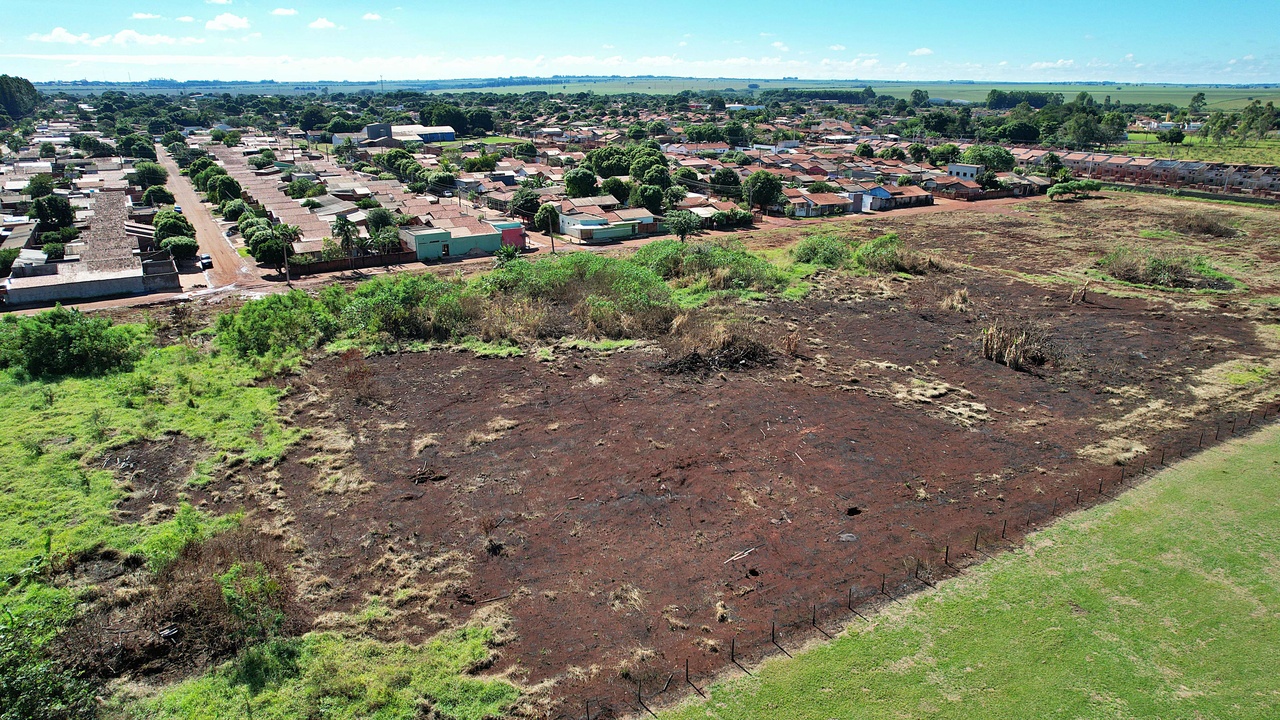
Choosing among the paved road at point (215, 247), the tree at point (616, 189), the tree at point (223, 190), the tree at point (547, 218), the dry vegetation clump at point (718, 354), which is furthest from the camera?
the tree at point (616, 189)

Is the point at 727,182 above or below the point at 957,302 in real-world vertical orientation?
above

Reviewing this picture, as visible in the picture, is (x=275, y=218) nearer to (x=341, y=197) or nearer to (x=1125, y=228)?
(x=341, y=197)

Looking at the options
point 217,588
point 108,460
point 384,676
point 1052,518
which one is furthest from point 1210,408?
point 108,460

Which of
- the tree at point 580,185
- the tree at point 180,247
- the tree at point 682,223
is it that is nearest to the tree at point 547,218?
the tree at point 580,185

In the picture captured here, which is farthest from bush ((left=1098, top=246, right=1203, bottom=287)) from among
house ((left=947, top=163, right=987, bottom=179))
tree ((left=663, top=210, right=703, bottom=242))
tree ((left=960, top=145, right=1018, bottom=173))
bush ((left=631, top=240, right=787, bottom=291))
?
tree ((left=960, top=145, right=1018, bottom=173))

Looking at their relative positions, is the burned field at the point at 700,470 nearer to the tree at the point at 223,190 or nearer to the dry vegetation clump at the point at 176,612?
the dry vegetation clump at the point at 176,612

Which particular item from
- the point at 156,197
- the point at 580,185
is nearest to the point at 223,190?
the point at 156,197

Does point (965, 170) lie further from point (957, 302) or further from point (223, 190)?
point (223, 190)

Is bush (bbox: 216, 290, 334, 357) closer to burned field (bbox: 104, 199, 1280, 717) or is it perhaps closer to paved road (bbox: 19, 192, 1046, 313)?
burned field (bbox: 104, 199, 1280, 717)
